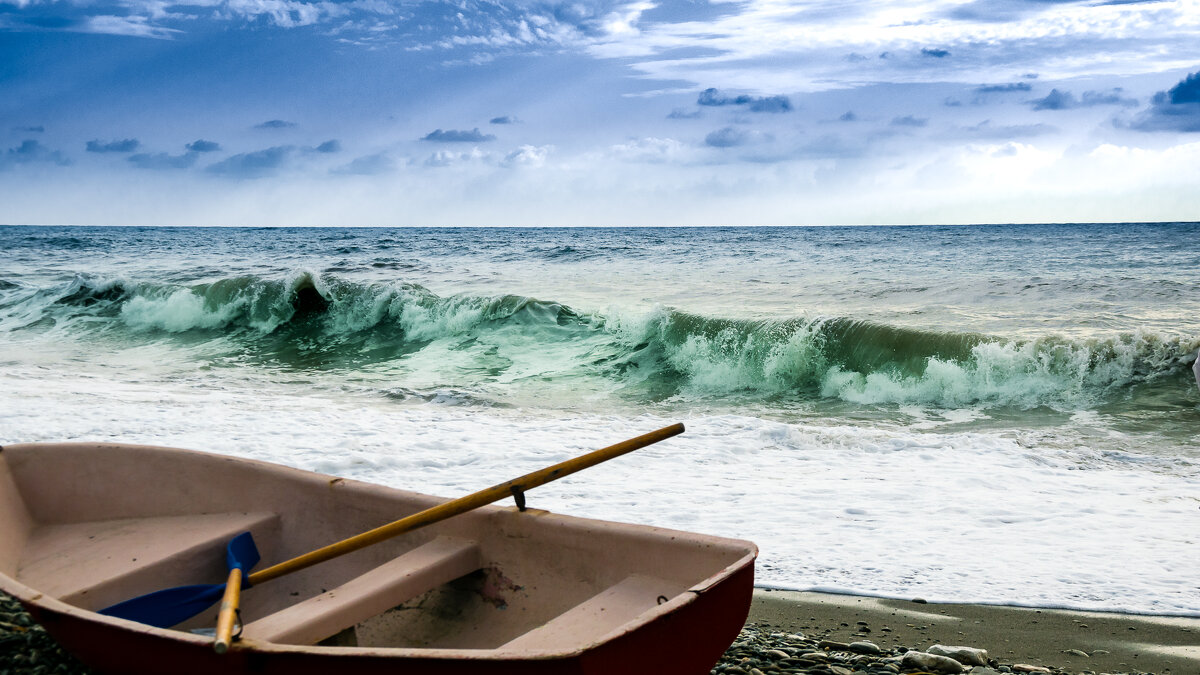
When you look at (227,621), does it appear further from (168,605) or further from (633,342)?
(633,342)

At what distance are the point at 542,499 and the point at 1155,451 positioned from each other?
5358 mm

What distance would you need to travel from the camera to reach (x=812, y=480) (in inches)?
255

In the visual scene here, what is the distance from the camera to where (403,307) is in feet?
55.3

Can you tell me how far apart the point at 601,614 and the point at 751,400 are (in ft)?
25.7

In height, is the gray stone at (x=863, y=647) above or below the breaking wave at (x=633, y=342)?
below

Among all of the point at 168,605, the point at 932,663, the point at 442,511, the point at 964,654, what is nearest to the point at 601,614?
the point at 442,511

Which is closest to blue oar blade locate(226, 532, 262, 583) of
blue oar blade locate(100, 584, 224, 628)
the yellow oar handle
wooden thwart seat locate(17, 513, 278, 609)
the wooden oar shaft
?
wooden thwart seat locate(17, 513, 278, 609)

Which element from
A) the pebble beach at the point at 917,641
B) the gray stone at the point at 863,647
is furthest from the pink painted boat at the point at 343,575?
the gray stone at the point at 863,647

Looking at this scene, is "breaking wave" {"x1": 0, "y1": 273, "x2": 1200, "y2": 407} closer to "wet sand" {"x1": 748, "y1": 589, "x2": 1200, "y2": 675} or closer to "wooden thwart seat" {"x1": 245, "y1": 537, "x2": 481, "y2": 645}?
"wet sand" {"x1": 748, "y1": 589, "x2": 1200, "y2": 675}

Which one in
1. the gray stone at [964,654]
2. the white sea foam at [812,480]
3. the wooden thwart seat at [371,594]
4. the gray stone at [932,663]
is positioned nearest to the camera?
the wooden thwart seat at [371,594]

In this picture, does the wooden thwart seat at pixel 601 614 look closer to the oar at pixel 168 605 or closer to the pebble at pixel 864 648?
the pebble at pixel 864 648

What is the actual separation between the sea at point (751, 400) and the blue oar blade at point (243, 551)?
2.30 metres

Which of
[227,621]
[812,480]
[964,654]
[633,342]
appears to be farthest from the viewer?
[633,342]

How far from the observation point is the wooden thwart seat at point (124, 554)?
367 cm
